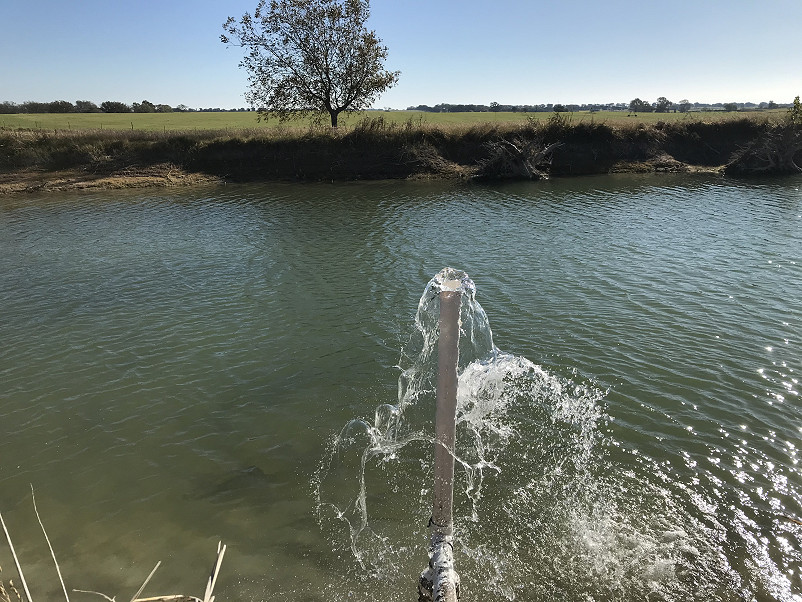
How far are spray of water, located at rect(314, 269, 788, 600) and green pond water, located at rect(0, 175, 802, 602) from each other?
0.12ft

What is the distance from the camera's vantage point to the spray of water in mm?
6602

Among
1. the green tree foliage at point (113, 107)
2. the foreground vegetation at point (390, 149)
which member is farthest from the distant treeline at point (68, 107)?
the foreground vegetation at point (390, 149)

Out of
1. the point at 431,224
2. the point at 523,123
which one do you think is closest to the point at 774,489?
the point at 431,224

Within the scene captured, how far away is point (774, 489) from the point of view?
26.0ft

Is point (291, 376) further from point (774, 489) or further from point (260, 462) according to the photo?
point (774, 489)

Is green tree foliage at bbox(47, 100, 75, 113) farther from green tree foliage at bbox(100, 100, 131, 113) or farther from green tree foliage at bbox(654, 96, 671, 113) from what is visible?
green tree foliage at bbox(654, 96, 671, 113)

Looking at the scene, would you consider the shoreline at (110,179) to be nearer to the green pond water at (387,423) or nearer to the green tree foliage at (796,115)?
the green tree foliage at (796,115)

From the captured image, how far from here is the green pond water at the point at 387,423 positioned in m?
6.84

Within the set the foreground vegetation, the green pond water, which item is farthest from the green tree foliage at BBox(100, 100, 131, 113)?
the green pond water

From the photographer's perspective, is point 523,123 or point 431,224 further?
point 523,123

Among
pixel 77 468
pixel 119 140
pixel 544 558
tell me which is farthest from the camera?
pixel 119 140

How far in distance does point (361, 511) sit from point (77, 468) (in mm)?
5059

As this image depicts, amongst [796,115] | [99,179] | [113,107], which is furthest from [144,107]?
[796,115]

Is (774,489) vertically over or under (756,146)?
under
